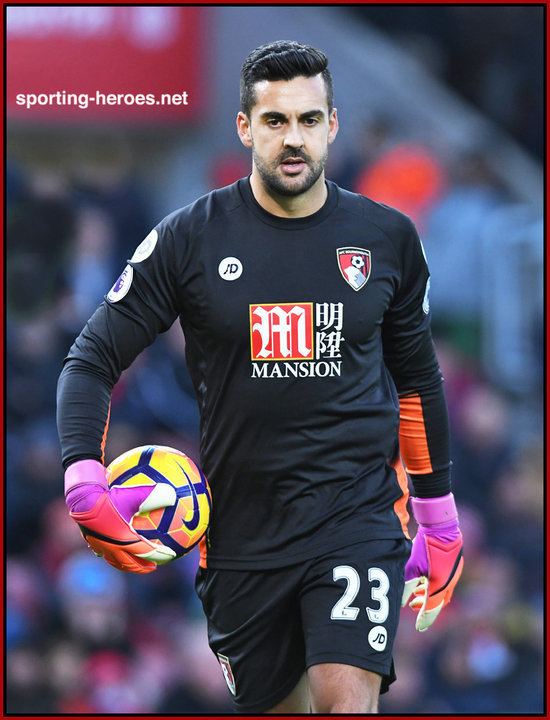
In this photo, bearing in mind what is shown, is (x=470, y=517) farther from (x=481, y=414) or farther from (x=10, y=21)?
(x=10, y=21)

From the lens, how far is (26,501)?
29.6 ft

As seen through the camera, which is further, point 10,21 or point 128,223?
point 10,21

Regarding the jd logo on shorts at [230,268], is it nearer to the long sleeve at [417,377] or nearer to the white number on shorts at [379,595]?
the long sleeve at [417,377]

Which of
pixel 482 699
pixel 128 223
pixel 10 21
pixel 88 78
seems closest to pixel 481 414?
pixel 482 699

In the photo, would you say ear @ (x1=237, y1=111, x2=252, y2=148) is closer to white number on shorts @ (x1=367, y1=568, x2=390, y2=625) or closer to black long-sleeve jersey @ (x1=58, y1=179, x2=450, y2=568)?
black long-sleeve jersey @ (x1=58, y1=179, x2=450, y2=568)

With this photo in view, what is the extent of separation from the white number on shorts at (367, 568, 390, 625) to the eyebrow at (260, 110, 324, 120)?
1.57m

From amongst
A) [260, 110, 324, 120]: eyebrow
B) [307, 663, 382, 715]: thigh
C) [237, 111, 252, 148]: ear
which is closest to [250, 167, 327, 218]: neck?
[237, 111, 252, 148]: ear

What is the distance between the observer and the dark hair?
15.8ft

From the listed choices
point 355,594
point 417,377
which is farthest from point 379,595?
point 417,377

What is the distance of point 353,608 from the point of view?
4.72 meters

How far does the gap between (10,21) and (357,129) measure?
2.72 metres

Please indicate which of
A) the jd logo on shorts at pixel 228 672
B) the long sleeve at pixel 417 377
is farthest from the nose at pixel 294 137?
the jd logo on shorts at pixel 228 672

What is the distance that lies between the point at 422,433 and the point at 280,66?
4.91 ft

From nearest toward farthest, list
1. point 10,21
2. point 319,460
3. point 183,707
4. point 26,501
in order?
point 319,460
point 183,707
point 26,501
point 10,21
